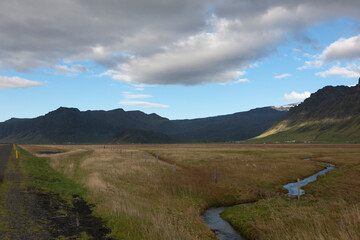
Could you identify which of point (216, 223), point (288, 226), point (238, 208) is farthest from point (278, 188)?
point (288, 226)

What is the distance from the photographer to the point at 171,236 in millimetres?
15008

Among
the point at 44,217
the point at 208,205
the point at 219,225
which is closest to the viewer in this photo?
the point at 44,217

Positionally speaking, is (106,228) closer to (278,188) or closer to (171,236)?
(171,236)

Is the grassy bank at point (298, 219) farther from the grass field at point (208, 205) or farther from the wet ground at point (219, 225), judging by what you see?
the wet ground at point (219, 225)

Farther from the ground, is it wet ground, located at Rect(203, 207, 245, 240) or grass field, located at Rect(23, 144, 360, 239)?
grass field, located at Rect(23, 144, 360, 239)

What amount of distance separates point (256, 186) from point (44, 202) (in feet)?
84.3

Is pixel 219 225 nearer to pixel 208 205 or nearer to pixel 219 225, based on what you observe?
pixel 219 225

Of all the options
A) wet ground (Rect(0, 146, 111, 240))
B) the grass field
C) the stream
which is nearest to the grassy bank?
the grass field

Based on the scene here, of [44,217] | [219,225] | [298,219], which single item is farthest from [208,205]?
[44,217]

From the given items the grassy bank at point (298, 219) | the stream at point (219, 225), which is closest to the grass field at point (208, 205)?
the grassy bank at point (298, 219)

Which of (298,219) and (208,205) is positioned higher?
(298,219)

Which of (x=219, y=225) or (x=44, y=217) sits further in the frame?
(x=219, y=225)

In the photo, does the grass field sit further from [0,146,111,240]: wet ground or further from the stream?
[0,146,111,240]: wet ground

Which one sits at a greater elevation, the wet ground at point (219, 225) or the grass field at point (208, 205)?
the grass field at point (208, 205)
